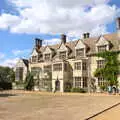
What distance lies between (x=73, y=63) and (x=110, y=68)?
23.6 feet

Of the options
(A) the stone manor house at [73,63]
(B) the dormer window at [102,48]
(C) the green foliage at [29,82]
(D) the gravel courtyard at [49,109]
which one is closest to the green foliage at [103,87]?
(A) the stone manor house at [73,63]

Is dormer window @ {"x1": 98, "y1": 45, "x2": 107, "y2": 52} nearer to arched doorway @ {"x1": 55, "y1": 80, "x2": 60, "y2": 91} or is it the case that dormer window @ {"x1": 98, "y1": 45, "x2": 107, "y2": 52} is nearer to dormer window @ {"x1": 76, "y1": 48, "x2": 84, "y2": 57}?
dormer window @ {"x1": 76, "y1": 48, "x2": 84, "y2": 57}

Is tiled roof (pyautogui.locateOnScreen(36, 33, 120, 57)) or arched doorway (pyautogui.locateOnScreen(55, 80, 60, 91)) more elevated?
tiled roof (pyautogui.locateOnScreen(36, 33, 120, 57))

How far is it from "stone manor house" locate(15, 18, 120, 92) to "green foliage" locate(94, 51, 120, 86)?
92cm

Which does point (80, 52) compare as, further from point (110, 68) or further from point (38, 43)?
point (38, 43)

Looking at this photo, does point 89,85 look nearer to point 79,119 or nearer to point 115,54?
point 115,54

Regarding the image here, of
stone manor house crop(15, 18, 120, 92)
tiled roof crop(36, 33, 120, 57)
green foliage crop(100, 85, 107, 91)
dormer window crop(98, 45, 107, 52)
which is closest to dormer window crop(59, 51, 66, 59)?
stone manor house crop(15, 18, 120, 92)

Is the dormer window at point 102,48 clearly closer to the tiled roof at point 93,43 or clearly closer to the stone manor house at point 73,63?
the stone manor house at point 73,63

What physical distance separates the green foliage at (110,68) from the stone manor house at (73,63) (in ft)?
3.01

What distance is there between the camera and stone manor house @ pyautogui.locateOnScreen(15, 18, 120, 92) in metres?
39.8

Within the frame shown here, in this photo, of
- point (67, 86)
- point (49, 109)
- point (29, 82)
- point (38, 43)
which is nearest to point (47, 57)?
point (29, 82)

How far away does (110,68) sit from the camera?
3756 centimetres

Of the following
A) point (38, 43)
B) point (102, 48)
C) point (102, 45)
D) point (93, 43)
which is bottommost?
point (102, 48)

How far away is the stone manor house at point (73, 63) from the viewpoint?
39812 mm
